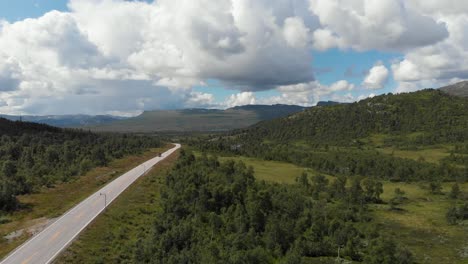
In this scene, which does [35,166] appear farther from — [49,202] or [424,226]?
[424,226]

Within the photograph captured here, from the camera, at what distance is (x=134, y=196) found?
102500mm

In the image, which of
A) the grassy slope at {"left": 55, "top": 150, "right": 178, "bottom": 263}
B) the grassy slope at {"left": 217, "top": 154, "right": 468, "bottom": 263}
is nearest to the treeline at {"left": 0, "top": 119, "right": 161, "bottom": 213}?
the grassy slope at {"left": 55, "top": 150, "right": 178, "bottom": 263}

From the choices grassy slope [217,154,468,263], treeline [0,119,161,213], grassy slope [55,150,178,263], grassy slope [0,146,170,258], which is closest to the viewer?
grassy slope [55,150,178,263]

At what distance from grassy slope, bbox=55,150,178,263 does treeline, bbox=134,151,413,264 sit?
348 cm

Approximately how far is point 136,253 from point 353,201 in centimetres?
8994

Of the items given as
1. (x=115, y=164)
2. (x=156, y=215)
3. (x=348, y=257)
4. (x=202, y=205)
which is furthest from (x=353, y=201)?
(x=115, y=164)

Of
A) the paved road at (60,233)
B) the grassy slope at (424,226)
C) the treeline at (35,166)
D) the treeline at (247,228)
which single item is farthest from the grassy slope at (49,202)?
the grassy slope at (424,226)

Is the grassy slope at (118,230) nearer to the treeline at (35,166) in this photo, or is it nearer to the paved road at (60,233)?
the paved road at (60,233)

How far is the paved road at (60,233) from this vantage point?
5934 cm

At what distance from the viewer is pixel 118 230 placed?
252ft

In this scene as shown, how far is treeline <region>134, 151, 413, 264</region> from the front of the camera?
2677 inches

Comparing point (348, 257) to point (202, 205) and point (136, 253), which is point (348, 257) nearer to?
point (202, 205)

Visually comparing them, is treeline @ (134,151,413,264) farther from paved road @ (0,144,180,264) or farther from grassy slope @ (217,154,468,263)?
paved road @ (0,144,180,264)

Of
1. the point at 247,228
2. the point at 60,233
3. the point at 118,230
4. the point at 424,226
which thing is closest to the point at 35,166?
the point at 118,230
